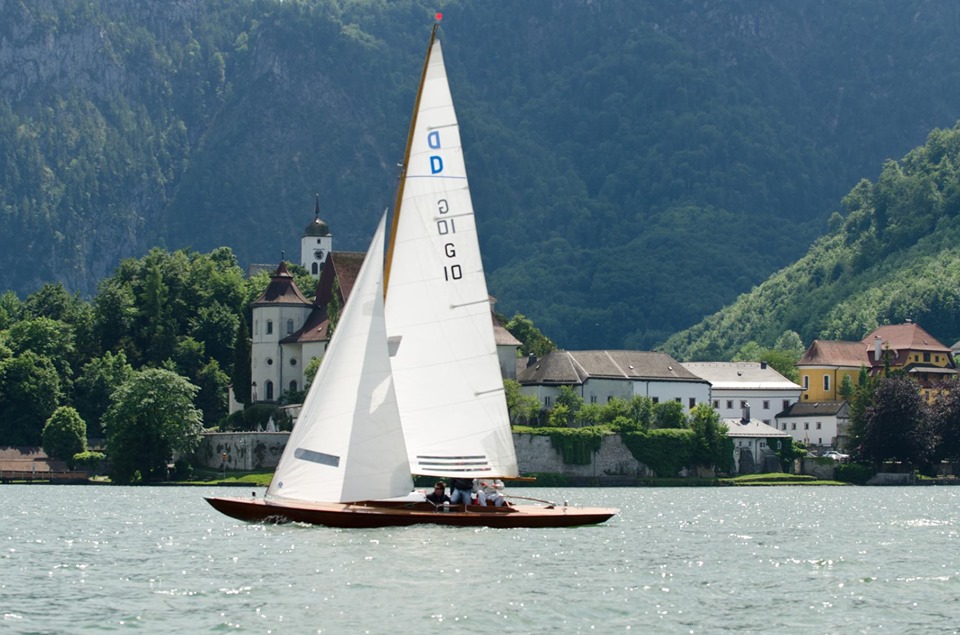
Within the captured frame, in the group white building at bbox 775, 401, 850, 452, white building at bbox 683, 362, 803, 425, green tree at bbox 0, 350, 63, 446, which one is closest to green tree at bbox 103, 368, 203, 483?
green tree at bbox 0, 350, 63, 446

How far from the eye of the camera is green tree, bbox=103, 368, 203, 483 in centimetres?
12406

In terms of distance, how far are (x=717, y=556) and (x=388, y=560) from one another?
10.9m

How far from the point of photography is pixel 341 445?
5884 cm

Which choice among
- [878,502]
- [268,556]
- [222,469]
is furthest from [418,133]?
[222,469]

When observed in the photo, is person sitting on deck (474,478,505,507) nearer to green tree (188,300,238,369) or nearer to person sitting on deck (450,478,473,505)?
person sitting on deck (450,478,473,505)

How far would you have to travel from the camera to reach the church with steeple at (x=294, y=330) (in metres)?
148

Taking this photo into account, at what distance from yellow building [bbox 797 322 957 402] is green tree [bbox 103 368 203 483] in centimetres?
7755

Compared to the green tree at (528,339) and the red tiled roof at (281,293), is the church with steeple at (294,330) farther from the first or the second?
the green tree at (528,339)

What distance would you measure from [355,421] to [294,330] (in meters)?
94.0

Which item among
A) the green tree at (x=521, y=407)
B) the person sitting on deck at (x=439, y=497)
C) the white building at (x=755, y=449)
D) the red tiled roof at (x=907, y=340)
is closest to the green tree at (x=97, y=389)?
the green tree at (x=521, y=407)

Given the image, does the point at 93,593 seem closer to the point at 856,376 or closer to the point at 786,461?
the point at 786,461

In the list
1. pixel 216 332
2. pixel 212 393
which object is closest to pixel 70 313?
pixel 216 332

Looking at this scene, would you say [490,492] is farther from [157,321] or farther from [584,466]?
[157,321]

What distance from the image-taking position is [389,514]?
59219 mm
